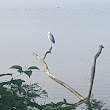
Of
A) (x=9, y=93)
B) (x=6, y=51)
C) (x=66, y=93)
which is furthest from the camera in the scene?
(x=6, y=51)

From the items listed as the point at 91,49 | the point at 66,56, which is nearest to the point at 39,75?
the point at 66,56

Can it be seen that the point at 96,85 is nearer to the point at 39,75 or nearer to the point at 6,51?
the point at 39,75

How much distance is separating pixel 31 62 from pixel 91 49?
9.49 feet

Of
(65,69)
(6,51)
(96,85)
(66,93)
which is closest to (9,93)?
(66,93)

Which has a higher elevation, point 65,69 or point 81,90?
point 65,69

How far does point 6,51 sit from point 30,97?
1466 cm

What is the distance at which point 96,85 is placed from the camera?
1093cm

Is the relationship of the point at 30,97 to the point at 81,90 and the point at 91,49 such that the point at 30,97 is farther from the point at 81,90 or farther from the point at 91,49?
the point at 91,49

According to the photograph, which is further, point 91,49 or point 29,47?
point 29,47

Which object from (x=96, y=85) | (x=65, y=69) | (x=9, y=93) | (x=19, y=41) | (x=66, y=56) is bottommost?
(x=9, y=93)

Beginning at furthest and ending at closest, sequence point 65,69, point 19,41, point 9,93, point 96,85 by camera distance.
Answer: point 19,41 < point 65,69 < point 96,85 < point 9,93

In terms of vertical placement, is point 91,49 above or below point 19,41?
below

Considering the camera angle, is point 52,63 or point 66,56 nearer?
point 52,63

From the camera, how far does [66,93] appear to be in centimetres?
980
